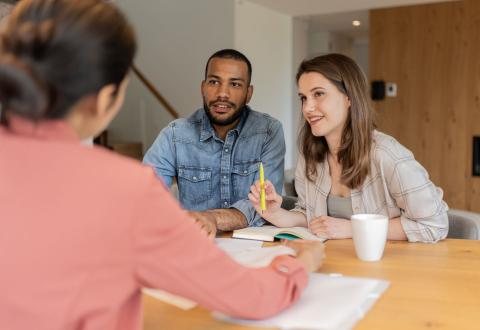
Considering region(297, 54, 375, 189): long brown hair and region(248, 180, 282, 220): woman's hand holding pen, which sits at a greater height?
region(297, 54, 375, 189): long brown hair

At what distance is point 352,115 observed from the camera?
165cm

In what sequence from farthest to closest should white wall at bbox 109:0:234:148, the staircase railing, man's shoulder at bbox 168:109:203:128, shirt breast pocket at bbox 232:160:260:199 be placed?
the staircase railing
white wall at bbox 109:0:234:148
man's shoulder at bbox 168:109:203:128
shirt breast pocket at bbox 232:160:260:199

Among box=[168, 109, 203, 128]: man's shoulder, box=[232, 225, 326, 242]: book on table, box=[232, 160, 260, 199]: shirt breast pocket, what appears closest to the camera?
box=[232, 225, 326, 242]: book on table

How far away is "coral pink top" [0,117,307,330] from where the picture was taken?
58 centimetres

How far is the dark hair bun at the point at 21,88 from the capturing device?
58cm

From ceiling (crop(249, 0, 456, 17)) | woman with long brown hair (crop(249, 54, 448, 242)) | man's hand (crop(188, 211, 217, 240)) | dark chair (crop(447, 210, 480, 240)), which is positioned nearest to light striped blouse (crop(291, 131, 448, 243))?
woman with long brown hair (crop(249, 54, 448, 242))

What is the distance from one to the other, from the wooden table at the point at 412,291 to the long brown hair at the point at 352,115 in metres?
0.30

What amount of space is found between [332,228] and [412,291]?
492mm

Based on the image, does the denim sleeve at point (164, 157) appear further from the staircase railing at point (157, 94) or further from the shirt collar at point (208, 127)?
the staircase railing at point (157, 94)

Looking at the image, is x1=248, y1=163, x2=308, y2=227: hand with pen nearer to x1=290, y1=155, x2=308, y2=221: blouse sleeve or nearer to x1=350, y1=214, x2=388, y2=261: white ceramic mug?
x1=290, y1=155, x2=308, y2=221: blouse sleeve

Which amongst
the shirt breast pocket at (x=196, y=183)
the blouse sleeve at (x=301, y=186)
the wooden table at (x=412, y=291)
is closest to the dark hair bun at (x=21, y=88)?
the wooden table at (x=412, y=291)

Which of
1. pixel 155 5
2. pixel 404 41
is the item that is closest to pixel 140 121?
pixel 155 5

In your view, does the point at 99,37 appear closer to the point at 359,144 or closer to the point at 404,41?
the point at 359,144

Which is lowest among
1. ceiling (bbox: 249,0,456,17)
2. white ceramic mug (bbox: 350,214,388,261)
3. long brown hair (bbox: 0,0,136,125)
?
white ceramic mug (bbox: 350,214,388,261)
